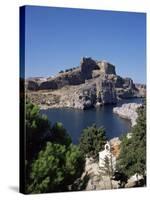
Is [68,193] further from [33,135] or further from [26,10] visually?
[26,10]

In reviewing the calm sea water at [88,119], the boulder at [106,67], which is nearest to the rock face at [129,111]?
the calm sea water at [88,119]

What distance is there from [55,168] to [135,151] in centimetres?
119

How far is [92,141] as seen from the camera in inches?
331

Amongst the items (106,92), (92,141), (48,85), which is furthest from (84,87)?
(92,141)

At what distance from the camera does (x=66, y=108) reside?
8.23 metres

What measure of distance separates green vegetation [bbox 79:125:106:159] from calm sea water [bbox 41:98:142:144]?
6cm

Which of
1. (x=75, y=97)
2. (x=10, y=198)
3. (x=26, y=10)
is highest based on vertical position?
(x=26, y=10)

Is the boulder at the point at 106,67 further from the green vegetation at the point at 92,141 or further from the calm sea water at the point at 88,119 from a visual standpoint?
the green vegetation at the point at 92,141

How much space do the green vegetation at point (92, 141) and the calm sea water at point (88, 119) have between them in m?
0.06

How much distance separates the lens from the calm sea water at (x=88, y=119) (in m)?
8.14

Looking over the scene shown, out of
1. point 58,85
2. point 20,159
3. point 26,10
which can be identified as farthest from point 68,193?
point 26,10

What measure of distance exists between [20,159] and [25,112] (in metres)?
0.56

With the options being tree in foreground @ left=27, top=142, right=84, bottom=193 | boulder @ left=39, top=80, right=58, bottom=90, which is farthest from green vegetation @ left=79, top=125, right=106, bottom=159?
boulder @ left=39, top=80, right=58, bottom=90

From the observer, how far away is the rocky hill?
8.05 m
